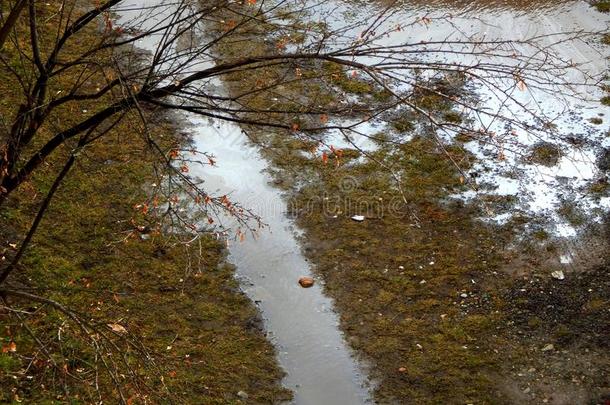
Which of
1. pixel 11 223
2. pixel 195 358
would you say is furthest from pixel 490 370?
pixel 11 223

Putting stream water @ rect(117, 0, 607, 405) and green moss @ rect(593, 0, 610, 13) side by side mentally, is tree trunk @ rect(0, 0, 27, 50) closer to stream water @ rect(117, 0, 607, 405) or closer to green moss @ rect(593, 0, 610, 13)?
stream water @ rect(117, 0, 607, 405)

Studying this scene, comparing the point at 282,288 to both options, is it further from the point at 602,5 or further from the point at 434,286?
the point at 602,5

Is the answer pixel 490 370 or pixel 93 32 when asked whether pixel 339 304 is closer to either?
pixel 490 370

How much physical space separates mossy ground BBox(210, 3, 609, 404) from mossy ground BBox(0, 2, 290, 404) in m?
0.97

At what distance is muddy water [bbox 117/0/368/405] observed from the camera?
5.84 meters

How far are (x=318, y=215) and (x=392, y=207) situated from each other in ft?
2.70

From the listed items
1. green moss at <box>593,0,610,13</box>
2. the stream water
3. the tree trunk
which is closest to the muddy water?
the stream water

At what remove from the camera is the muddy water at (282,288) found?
5836 mm

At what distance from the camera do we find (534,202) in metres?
8.00

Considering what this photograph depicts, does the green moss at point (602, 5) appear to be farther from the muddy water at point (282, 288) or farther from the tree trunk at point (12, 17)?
the tree trunk at point (12, 17)

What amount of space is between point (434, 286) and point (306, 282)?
Answer: 1.20 m

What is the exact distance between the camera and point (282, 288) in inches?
269

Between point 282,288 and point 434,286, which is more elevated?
point 282,288

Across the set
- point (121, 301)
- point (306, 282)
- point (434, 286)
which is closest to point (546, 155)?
point (434, 286)
